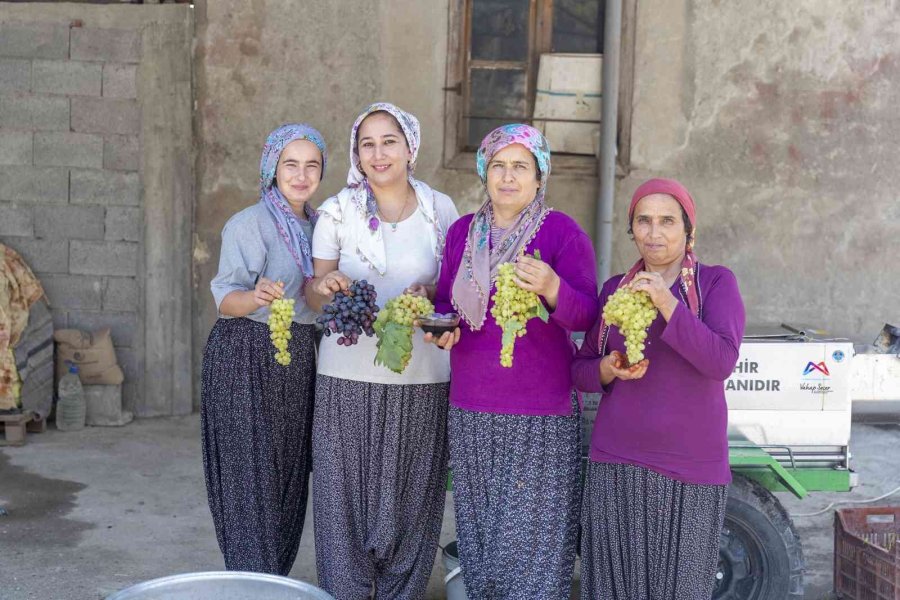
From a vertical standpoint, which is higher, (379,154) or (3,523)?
(379,154)

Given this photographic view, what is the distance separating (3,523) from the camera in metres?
5.08

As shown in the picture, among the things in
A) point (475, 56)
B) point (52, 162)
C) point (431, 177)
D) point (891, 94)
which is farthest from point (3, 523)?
point (891, 94)

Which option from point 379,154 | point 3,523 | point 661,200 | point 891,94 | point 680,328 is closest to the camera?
point 680,328

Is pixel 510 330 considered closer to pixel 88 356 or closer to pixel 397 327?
pixel 397 327

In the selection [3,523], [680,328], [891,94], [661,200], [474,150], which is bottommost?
[3,523]

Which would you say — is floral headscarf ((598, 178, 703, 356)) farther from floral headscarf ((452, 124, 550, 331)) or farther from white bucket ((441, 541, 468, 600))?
white bucket ((441, 541, 468, 600))

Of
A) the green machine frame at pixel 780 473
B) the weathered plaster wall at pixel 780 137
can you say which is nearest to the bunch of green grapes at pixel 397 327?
the green machine frame at pixel 780 473

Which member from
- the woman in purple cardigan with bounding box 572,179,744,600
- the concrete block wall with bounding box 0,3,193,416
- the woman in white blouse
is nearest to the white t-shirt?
the woman in white blouse

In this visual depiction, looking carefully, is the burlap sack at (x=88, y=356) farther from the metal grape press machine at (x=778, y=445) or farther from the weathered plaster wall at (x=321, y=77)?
the metal grape press machine at (x=778, y=445)

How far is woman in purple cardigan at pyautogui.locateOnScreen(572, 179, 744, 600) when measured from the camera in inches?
118

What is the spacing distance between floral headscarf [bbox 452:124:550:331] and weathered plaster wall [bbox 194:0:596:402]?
369cm

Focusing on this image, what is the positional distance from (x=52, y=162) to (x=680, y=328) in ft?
17.8

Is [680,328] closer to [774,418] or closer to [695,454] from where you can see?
[695,454]

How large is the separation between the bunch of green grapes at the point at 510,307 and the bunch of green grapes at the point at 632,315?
0.25 m
